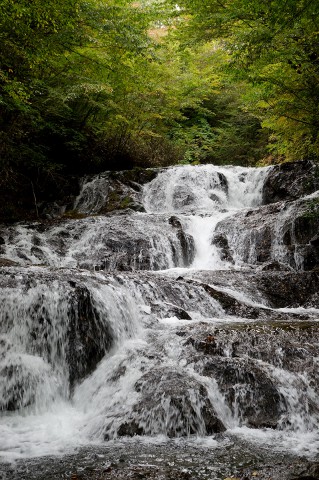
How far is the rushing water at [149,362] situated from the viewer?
398cm

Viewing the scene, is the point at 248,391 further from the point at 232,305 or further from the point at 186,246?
the point at 186,246

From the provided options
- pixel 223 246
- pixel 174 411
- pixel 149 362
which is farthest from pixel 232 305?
pixel 223 246

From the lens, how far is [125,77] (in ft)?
41.1

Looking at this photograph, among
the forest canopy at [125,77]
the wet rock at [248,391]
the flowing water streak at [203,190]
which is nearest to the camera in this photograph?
the wet rock at [248,391]

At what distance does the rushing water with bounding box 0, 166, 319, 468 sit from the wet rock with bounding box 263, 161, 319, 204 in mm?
5038

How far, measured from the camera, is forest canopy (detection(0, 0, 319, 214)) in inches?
332

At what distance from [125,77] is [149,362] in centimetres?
1016

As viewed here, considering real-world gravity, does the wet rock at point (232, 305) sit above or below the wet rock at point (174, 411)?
above

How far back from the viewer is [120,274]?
7.18 m

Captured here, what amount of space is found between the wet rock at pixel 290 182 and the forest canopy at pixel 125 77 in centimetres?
110

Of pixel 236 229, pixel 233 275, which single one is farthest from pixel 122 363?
pixel 236 229

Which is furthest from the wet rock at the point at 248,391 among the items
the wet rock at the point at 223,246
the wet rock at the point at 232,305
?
the wet rock at the point at 223,246

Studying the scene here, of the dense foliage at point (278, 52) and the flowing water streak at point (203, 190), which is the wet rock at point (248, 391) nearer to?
the dense foliage at point (278, 52)

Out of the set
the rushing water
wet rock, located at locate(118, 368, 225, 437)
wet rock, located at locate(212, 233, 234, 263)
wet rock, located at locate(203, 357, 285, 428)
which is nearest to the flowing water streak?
wet rock, located at locate(212, 233, 234, 263)
